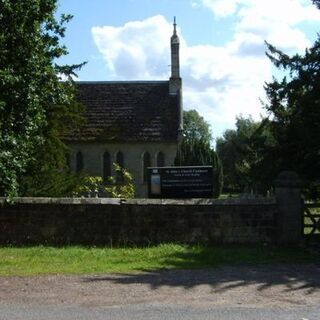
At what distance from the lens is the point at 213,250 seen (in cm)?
1413

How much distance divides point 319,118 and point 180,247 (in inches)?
198

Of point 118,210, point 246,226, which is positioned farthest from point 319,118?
point 118,210

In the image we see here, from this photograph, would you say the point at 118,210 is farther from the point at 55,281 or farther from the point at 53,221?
the point at 55,281

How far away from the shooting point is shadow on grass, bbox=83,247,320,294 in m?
10.2

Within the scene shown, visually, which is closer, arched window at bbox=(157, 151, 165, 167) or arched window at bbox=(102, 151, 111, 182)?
arched window at bbox=(157, 151, 165, 167)

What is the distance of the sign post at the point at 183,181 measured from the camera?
16.3 metres

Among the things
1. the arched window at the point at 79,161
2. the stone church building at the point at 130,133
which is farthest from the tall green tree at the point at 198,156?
the arched window at the point at 79,161

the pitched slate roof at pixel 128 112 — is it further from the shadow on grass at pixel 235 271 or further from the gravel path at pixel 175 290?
the gravel path at pixel 175 290

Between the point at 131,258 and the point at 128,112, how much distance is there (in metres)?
26.4

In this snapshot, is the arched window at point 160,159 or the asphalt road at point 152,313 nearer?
the asphalt road at point 152,313

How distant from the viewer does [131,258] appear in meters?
13.1

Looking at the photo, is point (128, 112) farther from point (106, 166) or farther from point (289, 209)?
point (289, 209)

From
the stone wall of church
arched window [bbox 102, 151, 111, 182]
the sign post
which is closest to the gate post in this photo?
the sign post

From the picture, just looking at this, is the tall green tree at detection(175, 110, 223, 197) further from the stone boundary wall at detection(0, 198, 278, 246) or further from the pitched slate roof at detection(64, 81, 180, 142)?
the stone boundary wall at detection(0, 198, 278, 246)
